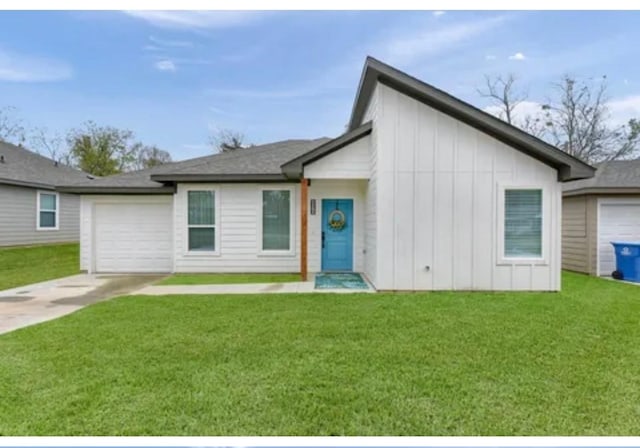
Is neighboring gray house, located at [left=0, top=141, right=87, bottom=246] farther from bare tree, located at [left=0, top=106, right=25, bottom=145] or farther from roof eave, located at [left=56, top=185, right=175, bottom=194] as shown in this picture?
bare tree, located at [left=0, top=106, right=25, bottom=145]

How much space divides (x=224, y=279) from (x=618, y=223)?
10.9 meters

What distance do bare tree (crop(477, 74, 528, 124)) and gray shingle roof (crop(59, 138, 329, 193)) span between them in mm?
21913

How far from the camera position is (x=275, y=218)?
1106cm

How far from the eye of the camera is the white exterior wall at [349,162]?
9.33 meters

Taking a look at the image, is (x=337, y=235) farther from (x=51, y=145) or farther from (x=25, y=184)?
(x=51, y=145)

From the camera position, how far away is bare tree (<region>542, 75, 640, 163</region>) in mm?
26969

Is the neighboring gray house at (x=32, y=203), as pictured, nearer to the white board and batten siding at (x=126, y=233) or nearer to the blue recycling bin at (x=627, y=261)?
the white board and batten siding at (x=126, y=233)

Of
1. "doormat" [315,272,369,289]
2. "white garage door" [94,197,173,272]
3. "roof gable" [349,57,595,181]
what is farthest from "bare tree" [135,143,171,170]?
"roof gable" [349,57,595,181]

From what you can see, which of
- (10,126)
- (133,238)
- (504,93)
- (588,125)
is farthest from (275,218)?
(10,126)

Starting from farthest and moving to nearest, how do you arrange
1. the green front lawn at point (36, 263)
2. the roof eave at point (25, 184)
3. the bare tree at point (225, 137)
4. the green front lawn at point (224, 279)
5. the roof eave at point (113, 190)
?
the bare tree at point (225, 137) → the roof eave at point (25, 184) → the roof eave at point (113, 190) → the green front lawn at point (36, 263) → the green front lawn at point (224, 279)

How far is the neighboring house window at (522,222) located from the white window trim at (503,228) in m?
0.07

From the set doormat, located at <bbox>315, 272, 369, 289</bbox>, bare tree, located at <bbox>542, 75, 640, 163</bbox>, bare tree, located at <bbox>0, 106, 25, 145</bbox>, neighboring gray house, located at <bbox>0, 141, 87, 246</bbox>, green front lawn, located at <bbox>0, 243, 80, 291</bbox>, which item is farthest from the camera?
bare tree, located at <bbox>0, 106, 25, 145</bbox>

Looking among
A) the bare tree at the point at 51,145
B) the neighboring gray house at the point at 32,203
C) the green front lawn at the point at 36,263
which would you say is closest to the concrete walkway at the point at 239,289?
the green front lawn at the point at 36,263

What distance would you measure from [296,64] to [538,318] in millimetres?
16055
